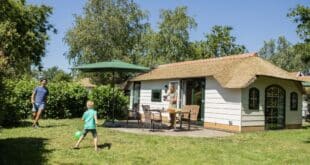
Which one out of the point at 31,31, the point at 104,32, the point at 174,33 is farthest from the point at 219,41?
the point at 31,31

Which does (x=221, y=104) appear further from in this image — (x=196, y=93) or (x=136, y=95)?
(x=136, y=95)

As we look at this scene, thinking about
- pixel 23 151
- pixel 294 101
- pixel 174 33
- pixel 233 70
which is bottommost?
pixel 23 151

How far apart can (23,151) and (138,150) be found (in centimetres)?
280

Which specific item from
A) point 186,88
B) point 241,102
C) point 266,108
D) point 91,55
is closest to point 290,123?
point 266,108

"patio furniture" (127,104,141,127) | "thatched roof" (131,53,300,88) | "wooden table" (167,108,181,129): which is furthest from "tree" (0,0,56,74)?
"wooden table" (167,108,181,129)

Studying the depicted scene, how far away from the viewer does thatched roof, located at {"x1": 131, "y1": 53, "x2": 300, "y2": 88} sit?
15.6 meters

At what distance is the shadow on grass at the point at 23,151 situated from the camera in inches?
302

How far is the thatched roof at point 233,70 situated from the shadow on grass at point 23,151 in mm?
8516

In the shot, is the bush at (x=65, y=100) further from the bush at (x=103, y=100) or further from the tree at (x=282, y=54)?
the tree at (x=282, y=54)

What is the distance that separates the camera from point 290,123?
59.3ft

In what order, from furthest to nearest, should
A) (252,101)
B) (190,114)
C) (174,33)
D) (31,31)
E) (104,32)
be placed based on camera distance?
(174,33) → (104,32) → (31,31) → (252,101) → (190,114)

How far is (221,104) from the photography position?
16.4m

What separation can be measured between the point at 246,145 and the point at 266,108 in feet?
19.7

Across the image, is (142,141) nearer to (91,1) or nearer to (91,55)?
(91,55)
